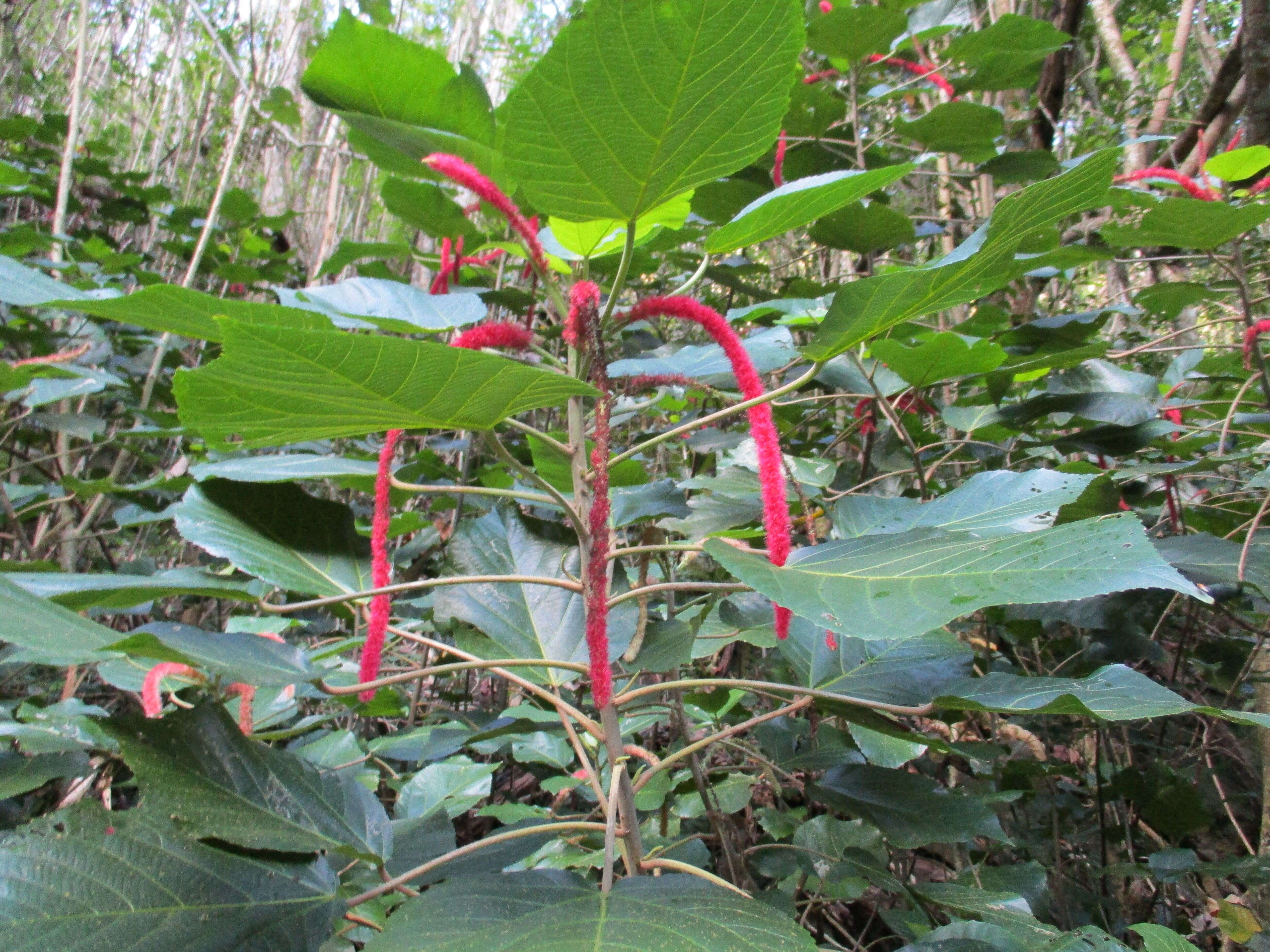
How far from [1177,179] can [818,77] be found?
93cm

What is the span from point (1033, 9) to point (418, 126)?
2255 millimetres

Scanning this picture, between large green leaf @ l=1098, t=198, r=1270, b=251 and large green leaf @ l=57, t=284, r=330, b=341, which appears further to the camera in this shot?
large green leaf @ l=1098, t=198, r=1270, b=251

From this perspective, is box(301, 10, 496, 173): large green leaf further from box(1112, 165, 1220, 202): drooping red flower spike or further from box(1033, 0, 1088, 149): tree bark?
box(1033, 0, 1088, 149): tree bark

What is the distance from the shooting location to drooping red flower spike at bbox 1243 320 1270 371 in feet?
3.68

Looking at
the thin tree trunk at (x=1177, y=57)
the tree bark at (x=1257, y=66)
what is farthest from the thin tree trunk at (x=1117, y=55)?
the tree bark at (x=1257, y=66)

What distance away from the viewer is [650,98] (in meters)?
0.50

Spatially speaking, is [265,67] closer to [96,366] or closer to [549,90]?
[96,366]

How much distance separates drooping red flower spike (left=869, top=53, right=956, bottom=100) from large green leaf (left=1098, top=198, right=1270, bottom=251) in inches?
24.3

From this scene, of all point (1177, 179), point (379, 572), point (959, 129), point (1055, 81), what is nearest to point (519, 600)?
point (379, 572)

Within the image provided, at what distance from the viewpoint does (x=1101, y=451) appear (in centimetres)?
119

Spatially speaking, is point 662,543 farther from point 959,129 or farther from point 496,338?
point 959,129

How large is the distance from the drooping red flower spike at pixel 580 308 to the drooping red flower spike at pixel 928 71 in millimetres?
1320

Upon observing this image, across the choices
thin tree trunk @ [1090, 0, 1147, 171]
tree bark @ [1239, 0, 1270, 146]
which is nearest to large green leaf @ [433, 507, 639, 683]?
tree bark @ [1239, 0, 1270, 146]

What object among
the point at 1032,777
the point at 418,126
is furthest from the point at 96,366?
the point at 1032,777
